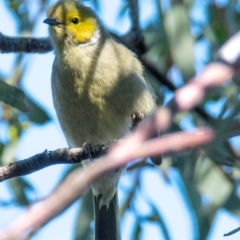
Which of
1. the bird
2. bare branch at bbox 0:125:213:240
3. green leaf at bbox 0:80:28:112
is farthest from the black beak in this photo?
bare branch at bbox 0:125:213:240

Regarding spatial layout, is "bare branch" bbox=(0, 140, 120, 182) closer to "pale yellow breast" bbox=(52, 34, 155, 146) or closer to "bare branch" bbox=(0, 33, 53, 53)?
"pale yellow breast" bbox=(52, 34, 155, 146)

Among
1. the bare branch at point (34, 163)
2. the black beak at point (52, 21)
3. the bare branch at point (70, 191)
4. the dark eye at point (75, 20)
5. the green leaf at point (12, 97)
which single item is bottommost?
the bare branch at point (70, 191)

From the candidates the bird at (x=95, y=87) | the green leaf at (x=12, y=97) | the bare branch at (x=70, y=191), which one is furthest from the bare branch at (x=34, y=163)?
the bare branch at (x=70, y=191)

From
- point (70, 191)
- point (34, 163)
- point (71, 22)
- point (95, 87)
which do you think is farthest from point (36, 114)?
point (70, 191)

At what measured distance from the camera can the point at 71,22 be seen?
2441 mm

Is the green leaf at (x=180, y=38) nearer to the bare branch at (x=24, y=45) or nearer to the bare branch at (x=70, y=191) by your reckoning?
the bare branch at (x=24, y=45)

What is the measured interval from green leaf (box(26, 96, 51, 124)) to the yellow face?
288 mm

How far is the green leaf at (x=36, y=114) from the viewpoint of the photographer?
2.29m

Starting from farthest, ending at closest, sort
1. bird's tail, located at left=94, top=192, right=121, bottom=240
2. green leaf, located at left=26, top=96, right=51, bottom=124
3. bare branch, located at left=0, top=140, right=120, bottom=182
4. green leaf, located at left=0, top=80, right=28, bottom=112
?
bird's tail, located at left=94, top=192, right=121, bottom=240 → green leaf, located at left=26, top=96, right=51, bottom=124 → green leaf, located at left=0, top=80, right=28, bottom=112 → bare branch, located at left=0, top=140, right=120, bottom=182

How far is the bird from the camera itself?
7.25 ft

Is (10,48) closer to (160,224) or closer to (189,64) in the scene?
(189,64)

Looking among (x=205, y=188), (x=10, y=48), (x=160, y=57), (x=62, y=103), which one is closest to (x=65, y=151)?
(x=62, y=103)

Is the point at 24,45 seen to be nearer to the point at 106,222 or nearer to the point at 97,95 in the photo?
the point at 97,95

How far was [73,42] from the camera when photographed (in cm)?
240
